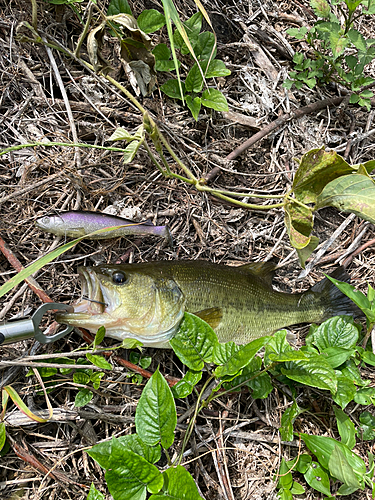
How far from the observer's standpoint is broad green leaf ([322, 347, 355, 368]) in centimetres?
274

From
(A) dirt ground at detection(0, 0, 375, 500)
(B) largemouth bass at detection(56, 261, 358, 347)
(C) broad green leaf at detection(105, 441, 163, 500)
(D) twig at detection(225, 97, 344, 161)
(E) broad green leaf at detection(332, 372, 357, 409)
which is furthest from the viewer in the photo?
(D) twig at detection(225, 97, 344, 161)

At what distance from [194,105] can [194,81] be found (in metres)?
0.19

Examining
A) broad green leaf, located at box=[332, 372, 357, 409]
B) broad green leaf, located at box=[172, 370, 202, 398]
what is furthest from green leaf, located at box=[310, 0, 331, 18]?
broad green leaf, located at box=[172, 370, 202, 398]

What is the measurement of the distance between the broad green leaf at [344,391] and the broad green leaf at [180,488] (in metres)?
1.23

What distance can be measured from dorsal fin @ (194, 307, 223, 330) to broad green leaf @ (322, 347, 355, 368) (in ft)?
2.74

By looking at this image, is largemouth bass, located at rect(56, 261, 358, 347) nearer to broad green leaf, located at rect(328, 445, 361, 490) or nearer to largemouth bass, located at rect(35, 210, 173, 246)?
largemouth bass, located at rect(35, 210, 173, 246)

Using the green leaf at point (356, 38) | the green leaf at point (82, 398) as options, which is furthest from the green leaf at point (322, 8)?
the green leaf at point (82, 398)

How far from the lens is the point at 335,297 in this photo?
10.1 feet

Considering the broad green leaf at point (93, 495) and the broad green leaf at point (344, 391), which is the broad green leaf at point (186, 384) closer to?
the broad green leaf at point (93, 495)

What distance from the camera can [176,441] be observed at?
2605 mm

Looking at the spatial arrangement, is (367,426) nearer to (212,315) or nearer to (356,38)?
(212,315)

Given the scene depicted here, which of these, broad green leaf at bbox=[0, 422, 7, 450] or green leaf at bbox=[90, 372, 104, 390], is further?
green leaf at bbox=[90, 372, 104, 390]

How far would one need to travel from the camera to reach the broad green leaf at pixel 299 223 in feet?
7.63

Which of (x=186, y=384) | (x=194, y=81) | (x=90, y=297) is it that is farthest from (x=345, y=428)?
(x=194, y=81)
